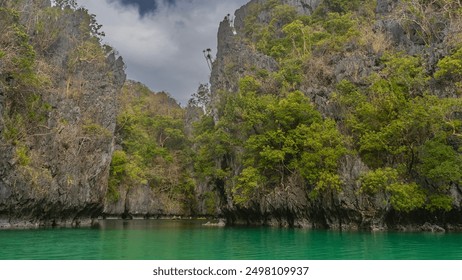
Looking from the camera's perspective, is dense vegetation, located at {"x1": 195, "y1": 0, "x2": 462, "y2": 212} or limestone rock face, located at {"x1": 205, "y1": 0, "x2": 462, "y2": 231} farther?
limestone rock face, located at {"x1": 205, "y1": 0, "x2": 462, "y2": 231}

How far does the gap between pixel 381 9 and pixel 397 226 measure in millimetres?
21496

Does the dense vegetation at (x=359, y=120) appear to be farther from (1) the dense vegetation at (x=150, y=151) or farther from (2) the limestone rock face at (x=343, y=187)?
(1) the dense vegetation at (x=150, y=151)

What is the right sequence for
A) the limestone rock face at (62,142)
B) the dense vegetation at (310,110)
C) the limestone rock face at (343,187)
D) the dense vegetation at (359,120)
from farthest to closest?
1. the limestone rock face at (343,187)
2. the limestone rock face at (62,142)
3. the dense vegetation at (310,110)
4. the dense vegetation at (359,120)

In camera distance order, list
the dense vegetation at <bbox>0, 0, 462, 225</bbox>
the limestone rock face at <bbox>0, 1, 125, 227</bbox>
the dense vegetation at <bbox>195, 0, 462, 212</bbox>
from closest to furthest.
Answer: the dense vegetation at <bbox>195, 0, 462, 212</bbox> < the dense vegetation at <bbox>0, 0, 462, 225</bbox> < the limestone rock face at <bbox>0, 1, 125, 227</bbox>

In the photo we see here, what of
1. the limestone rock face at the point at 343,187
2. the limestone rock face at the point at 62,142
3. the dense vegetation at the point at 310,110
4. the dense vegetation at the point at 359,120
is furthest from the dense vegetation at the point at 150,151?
the limestone rock face at the point at 343,187

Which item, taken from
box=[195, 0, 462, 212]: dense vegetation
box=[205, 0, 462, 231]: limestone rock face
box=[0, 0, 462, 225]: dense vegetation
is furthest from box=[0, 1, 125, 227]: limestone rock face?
box=[205, 0, 462, 231]: limestone rock face

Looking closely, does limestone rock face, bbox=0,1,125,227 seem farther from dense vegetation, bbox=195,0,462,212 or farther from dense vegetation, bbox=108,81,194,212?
dense vegetation, bbox=195,0,462,212

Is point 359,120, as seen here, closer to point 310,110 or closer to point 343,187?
point 310,110

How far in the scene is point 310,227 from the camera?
26.6 metres

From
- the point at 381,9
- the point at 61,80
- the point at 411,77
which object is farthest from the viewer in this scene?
the point at 381,9
